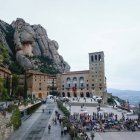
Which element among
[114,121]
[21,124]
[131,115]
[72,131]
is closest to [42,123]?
[21,124]

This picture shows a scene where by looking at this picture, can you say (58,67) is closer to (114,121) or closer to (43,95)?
(43,95)

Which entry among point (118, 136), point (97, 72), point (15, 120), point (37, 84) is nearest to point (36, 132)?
point (15, 120)

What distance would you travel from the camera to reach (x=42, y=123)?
42844 mm

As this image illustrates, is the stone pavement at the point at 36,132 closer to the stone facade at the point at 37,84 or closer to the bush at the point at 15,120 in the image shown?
the bush at the point at 15,120

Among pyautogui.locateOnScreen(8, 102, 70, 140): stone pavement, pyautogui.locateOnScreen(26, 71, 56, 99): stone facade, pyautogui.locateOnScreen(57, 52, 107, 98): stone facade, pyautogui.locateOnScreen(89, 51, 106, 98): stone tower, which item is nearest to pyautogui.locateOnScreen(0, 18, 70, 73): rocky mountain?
pyautogui.locateOnScreen(26, 71, 56, 99): stone facade

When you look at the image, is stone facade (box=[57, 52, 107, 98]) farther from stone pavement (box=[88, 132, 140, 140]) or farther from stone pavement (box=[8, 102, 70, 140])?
stone pavement (box=[88, 132, 140, 140])

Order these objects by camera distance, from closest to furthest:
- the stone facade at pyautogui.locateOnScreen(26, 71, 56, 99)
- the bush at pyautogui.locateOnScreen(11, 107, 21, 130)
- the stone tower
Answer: the bush at pyautogui.locateOnScreen(11, 107, 21, 130) < the stone facade at pyautogui.locateOnScreen(26, 71, 56, 99) < the stone tower

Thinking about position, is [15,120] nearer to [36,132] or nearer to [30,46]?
[36,132]

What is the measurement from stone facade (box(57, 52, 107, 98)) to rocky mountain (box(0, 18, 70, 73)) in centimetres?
1397

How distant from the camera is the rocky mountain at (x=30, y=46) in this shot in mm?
130250

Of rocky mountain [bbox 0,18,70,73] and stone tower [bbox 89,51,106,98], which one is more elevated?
rocky mountain [bbox 0,18,70,73]

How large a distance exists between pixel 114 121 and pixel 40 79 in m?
77.5

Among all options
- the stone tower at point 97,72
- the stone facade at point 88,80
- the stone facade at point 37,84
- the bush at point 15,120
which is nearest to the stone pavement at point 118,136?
the bush at point 15,120

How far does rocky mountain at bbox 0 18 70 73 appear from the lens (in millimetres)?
130250
